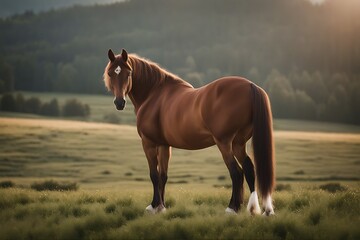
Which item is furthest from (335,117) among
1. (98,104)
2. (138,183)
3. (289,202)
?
(289,202)

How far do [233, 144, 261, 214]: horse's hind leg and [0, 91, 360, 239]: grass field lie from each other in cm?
21

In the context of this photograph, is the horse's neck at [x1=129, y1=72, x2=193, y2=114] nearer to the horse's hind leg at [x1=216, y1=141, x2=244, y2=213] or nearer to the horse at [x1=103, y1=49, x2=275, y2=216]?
the horse at [x1=103, y1=49, x2=275, y2=216]

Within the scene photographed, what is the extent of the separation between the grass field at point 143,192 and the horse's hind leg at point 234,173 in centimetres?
38

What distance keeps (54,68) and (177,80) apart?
18037cm

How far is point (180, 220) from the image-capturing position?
767 centimetres

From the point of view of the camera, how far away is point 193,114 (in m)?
8.59

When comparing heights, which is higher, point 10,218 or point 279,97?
point 10,218

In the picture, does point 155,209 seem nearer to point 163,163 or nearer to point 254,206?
point 163,163

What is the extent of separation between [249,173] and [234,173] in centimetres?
35

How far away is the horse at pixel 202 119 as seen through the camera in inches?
313

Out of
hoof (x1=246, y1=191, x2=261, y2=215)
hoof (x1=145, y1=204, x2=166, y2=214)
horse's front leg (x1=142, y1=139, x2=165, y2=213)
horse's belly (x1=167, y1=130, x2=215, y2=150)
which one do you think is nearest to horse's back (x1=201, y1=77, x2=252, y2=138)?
horse's belly (x1=167, y1=130, x2=215, y2=150)

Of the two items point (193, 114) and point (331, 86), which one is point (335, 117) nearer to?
point (331, 86)

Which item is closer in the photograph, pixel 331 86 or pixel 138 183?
pixel 138 183

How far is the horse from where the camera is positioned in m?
7.95
